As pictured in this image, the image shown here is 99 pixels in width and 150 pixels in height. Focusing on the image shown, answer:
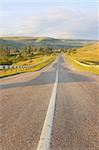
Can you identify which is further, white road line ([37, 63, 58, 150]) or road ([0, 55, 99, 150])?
road ([0, 55, 99, 150])

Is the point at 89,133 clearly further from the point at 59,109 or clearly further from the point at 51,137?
the point at 59,109

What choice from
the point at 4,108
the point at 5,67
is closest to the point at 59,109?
the point at 4,108

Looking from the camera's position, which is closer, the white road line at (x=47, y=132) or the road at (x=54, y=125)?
the white road line at (x=47, y=132)

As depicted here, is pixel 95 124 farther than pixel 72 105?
No

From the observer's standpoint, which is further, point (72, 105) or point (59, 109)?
A: point (72, 105)

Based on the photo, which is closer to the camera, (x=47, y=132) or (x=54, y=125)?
(x=47, y=132)

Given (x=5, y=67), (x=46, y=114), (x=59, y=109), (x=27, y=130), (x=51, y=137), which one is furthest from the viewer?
(x=5, y=67)

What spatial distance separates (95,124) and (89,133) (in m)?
0.85

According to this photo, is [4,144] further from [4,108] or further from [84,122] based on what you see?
[4,108]

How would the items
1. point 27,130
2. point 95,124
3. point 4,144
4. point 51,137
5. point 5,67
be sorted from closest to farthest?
point 4,144 → point 51,137 → point 27,130 → point 95,124 → point 5,67

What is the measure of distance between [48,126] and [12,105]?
3.20m

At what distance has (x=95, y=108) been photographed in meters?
8.84

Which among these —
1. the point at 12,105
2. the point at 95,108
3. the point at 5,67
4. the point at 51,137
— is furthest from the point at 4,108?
the point at 5,67

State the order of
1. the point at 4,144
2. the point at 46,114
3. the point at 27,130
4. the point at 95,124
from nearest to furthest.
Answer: the point at 4,144, the point at 27,130, the point at 95,124, the point at 46,114
